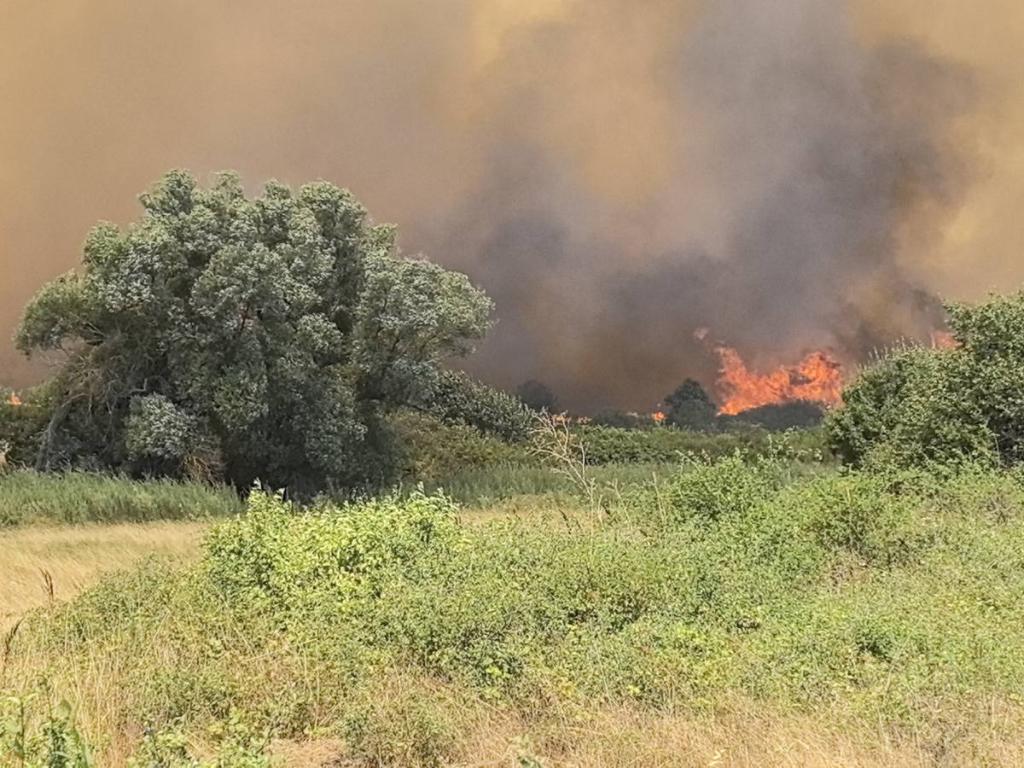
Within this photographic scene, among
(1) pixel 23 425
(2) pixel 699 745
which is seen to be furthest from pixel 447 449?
(2) pixel 699 745

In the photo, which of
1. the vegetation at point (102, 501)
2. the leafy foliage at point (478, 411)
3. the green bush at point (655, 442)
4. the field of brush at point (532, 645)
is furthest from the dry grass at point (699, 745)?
the leafy foliage at point (478, 411)

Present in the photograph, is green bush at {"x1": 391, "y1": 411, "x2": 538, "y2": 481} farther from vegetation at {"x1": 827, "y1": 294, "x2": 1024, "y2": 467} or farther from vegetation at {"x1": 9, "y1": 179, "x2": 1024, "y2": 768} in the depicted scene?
vegetation at {"x1": 827, "y1": 294, "x2": 1024, "y2": 467}

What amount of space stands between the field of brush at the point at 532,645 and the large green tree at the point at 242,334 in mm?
12796

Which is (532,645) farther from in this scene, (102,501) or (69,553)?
(102,501)

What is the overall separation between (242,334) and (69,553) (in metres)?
11.8

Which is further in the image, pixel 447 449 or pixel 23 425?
pixel 447 449

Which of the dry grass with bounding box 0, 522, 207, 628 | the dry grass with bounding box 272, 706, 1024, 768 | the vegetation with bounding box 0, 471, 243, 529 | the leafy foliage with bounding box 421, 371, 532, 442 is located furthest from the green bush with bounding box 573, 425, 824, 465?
the dry grass with bounding box 272, 706, 1024, 768

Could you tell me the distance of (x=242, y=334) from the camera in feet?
83.8

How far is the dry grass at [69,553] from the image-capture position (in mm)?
10547

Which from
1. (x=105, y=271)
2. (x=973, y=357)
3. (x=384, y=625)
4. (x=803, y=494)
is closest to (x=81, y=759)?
(x=384, y=625)

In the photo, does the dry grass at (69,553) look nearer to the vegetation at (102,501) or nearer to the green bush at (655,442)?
the vegetation at (102,501)

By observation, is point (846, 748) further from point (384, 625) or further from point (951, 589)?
point (951, 589)

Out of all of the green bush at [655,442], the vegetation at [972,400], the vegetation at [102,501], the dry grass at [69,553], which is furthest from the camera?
the green bush at [655,442]

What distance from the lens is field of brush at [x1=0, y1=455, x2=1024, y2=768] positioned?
5555mm
